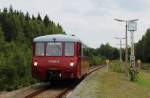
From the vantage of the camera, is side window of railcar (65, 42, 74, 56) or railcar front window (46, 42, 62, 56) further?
railcar front window (46, 42, 62, 56)

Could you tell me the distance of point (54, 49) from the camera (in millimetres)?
27562

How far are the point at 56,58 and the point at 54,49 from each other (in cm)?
67

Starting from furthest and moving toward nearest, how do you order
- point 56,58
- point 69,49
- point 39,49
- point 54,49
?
point 39,49 → point 54,49 → point 69,49 → point 56,58

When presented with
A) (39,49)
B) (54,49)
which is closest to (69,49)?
(54,49)

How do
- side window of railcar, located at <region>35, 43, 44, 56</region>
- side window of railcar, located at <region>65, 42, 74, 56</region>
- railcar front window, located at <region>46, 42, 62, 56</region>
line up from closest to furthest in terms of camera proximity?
side window of railcar, located at <region>65, 42, 74, 56</region> → railcar front window, located at <region>46, 42, 62, 56</region> → side window of railcar, located at <region>35, 43, 44, 56</region>

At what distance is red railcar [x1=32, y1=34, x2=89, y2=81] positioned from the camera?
2692 cm

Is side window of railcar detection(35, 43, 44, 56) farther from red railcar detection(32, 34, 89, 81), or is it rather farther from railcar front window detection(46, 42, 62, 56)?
railcar front window detection(46, 42, 62, 56)

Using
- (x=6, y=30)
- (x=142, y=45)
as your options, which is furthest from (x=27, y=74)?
(x=142, y=45)

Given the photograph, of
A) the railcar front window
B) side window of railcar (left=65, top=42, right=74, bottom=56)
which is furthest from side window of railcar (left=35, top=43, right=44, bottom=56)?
side window of railcar (left=65, top=42, right=74, bottom=56)

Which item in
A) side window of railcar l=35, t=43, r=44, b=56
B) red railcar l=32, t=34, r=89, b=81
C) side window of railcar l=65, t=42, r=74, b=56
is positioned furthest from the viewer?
side window of railcar l=35, t=43, r=44, b=56

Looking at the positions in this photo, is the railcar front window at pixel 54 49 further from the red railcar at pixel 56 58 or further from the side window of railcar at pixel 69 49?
the side window of railcar at pixel 69 49

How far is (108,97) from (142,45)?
12319 cm

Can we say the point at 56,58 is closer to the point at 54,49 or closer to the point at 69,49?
the point at 54,49

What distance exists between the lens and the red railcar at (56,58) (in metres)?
26.9
